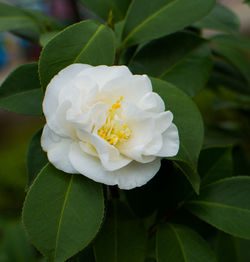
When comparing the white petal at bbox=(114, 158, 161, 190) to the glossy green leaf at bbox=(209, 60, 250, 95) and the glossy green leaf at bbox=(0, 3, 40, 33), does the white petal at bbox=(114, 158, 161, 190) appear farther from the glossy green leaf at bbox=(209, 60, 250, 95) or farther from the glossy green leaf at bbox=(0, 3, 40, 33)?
the glossy green leaf at bbox=(209, 60, 250, 95)

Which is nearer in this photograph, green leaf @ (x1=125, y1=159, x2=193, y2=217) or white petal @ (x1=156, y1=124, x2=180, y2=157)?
white petal @ (x1=156, y1=124, x2=180, y2=157)

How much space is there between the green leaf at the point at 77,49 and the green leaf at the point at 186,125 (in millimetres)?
86

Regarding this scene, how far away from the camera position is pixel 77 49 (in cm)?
51

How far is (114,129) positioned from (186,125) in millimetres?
101

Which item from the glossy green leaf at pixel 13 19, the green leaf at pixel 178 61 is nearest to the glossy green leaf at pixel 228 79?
the green leaf at pixel 178 61

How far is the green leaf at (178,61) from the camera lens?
0.64 meters

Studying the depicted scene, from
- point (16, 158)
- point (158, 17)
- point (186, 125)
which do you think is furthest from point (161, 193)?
point (16, 158)

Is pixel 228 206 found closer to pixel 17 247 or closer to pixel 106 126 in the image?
pixel 106 126

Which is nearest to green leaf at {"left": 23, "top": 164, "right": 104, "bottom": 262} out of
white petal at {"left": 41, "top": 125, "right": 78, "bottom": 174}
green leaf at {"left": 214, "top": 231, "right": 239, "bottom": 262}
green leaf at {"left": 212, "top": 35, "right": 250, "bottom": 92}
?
white petal at {"left": 41, "top": 125, "right": 78, "bottom": 174}

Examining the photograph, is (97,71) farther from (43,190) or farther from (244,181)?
(244,181)

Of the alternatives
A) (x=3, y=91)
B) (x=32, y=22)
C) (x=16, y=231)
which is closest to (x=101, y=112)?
(x=3, y=91)

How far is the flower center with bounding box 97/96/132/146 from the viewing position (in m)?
0.46

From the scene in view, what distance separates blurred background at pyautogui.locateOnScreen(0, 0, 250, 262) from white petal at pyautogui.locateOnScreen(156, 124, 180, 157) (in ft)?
3.16

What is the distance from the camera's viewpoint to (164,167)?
0.61 m
